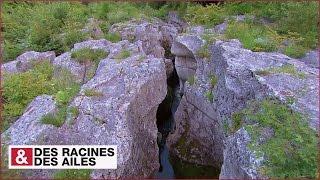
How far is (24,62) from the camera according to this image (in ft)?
52.1

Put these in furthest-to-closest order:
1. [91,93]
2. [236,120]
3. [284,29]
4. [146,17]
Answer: [146,17] < [284,29] < [91,93] < [236,120]

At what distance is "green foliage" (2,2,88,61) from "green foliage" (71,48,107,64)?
3.08 meters

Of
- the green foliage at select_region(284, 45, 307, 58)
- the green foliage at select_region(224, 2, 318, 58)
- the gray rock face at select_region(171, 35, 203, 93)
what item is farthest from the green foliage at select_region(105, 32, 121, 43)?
the green foliage at select_region(284, 45, 307, 58)

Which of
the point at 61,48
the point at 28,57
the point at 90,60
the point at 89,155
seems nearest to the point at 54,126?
the point at 89,155

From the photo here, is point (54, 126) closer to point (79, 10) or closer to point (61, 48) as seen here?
point (61, 48)

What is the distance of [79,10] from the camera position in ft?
77.9

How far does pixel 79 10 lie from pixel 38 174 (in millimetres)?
16284

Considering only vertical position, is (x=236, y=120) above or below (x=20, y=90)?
above

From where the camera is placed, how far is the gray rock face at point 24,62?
15180mm

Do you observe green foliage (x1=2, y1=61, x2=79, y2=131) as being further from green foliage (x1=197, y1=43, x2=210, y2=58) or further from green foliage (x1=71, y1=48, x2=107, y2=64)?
green foliage (x1=197, y1=43, x2=210, y2=58)

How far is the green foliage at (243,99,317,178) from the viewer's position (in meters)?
8.00

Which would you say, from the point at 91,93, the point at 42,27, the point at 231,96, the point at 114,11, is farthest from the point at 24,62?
the point at 114,11

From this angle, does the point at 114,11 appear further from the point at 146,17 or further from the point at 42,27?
the point at 42,27

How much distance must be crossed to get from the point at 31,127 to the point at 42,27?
10.7 meters
